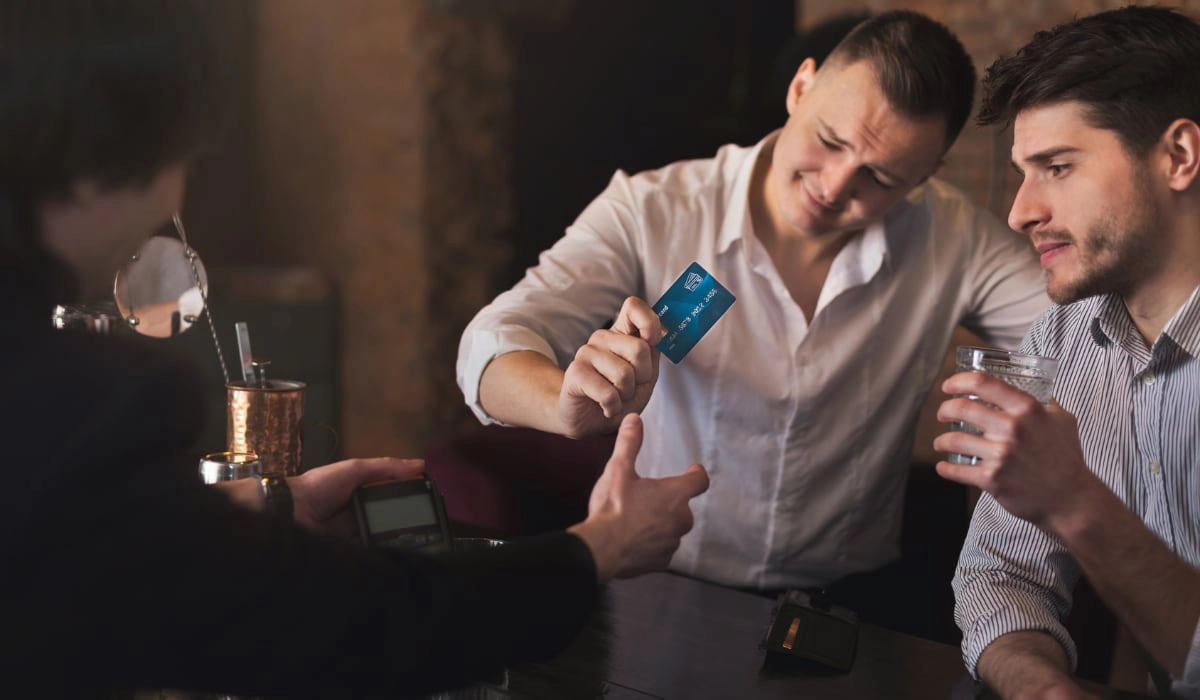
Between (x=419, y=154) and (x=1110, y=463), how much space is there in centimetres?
289

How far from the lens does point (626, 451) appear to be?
3.47ft

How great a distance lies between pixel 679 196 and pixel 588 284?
10.1 inches

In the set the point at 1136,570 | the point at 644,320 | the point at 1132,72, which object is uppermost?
the point at 1132,72

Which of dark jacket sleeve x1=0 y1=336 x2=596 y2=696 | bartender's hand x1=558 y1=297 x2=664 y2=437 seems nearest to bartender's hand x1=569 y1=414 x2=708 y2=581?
dark jacket sleeve x1=0 y1=336 x2=596 y2=696

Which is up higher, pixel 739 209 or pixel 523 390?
pixel 739 209

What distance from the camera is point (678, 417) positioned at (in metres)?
1.88

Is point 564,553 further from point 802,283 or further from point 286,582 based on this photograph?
point 802,283

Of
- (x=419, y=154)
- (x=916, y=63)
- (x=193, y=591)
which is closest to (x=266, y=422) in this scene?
(x=193, y=591)

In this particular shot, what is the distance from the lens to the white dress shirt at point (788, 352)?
186cm

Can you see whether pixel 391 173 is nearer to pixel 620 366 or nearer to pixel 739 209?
pixel 739 209

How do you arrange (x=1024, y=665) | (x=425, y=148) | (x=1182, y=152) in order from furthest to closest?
1. (x=425, y=148)
2. (x=1182, y=152)
3. (x=1024, y=665)

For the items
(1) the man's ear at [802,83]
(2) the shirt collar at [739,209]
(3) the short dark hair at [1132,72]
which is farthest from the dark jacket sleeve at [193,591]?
(1) the man's ear at [802,83]

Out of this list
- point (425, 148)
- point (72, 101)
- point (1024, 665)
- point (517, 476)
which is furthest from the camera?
point (425, 148)

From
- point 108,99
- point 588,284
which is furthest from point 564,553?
point 588,284
